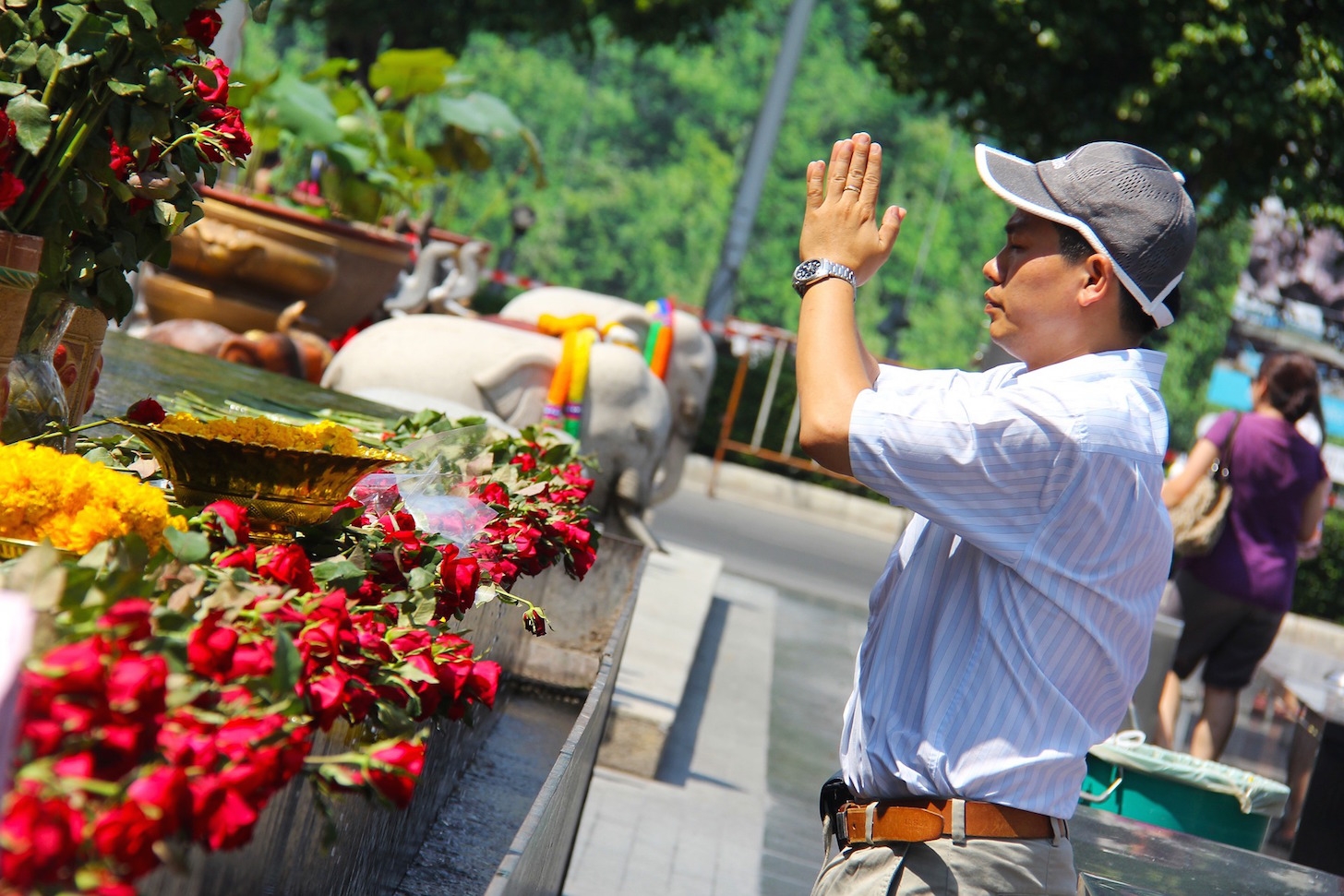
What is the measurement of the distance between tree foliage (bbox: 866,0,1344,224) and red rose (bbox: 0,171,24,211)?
387 inches

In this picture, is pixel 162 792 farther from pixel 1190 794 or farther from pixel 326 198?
pixel 326 198

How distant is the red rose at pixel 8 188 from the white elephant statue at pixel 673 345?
4252 millimetres

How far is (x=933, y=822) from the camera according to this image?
6.15 ft

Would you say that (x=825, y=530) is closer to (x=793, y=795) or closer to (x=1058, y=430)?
(x=793, y=795)

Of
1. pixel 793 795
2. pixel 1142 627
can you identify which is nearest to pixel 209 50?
pixel 1142 627

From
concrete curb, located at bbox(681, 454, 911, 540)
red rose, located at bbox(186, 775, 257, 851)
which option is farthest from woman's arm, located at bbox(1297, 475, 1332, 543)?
concrete curb, located at bbox(681, 454, 911, 540)

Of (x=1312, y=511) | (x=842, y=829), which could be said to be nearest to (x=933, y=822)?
(x=842, y=829)

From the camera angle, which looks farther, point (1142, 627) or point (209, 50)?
point (209, 50)

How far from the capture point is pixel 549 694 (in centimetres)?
326

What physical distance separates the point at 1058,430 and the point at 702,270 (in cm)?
4537

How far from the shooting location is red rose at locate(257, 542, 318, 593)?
4.99ft

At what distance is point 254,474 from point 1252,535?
5.31 meters

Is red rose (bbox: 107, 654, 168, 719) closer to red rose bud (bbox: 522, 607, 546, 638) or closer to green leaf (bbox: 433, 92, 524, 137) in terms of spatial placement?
red rose bud (bbox: 522, 607, 546, 638)

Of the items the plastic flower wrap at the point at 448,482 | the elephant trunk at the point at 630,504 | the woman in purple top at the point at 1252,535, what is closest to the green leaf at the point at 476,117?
the elephant trunk at the point at 630,504
